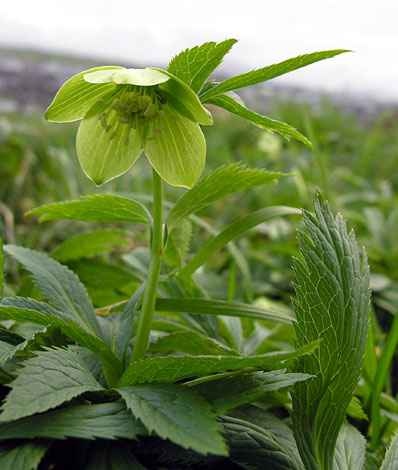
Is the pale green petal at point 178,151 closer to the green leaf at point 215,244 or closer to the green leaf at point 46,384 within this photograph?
the green leaf at point 215,244

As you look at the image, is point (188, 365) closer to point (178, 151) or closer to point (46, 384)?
point (46, 384)

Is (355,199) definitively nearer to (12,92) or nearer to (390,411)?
(390,411)

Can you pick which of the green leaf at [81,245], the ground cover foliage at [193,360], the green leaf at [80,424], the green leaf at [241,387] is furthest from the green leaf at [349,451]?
the green leaf at [81,245]

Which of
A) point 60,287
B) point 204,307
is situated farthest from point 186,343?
point 60,287

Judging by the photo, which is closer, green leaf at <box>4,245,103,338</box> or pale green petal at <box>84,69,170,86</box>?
pale green petal at <box>84,69,170,86</box>

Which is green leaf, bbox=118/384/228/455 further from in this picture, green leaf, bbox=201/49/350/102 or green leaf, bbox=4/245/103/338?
green leaf, bbox=201/49/350/102

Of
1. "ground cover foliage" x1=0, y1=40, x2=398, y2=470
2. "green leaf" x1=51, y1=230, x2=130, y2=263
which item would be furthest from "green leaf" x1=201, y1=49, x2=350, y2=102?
"green leaf" x1=51, y1=230, x2=130, y2=263

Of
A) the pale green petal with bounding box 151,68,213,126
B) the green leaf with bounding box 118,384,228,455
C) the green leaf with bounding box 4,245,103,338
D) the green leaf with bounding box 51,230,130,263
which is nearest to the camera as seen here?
the green leaf with bounding box 118,384,228,455
